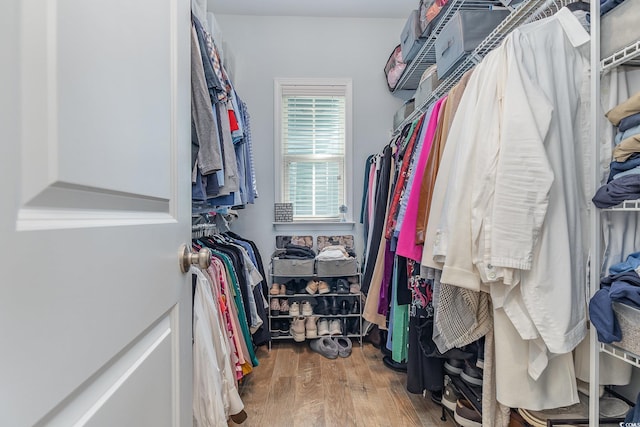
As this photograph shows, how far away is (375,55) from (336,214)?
1.43 metres

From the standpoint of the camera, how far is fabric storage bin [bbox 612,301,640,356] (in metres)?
0.72

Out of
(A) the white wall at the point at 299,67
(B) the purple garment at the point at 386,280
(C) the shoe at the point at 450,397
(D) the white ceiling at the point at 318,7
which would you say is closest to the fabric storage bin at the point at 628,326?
(C) the shoe at the point at 450,397

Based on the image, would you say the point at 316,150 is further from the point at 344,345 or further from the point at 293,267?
the point at 344,345

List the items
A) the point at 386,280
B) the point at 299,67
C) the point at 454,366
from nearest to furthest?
1. the point at 454,366
2. the point at 386,280
3. the point at 299,67

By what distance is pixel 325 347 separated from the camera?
2.23 m

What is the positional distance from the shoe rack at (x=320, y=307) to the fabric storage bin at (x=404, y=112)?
4.07 ft

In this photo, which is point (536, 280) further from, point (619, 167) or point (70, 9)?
point (70, 9)

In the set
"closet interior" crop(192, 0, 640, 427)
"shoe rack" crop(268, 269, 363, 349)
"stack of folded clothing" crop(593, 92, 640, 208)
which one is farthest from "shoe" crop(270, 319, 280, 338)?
"stack of folded clothing" crop(593, 92, 640, 208)

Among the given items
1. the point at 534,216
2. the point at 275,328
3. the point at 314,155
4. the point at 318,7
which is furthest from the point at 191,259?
the point at 318,7

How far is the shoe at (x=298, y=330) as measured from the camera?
7.49ft

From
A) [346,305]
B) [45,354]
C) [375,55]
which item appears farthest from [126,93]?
[375,55]

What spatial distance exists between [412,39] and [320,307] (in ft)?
6.44

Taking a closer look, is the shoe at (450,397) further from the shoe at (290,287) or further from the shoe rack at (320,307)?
the shoe at (290,287)

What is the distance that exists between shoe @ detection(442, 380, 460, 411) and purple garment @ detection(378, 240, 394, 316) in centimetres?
44
